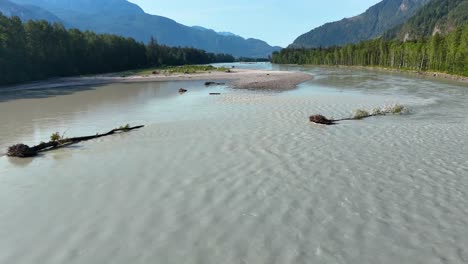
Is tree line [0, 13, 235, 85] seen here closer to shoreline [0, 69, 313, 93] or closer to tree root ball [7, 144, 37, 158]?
shoreline [0, 69, 313, 93]

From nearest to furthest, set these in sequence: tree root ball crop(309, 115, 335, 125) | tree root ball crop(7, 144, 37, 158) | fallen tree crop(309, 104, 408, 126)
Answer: tree root ball crop(7, 144, 37, 158), tree root ball crop(309, 115, 335, 125), fallen tree crop(309, 104, 408, 126)

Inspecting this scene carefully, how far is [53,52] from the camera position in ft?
344

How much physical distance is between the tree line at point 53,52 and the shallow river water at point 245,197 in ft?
225

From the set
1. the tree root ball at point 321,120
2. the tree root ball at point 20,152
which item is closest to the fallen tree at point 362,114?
the tree root ball at point 321,120

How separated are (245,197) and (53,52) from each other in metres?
108

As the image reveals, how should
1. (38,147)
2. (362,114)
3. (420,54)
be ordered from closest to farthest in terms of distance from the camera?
(38,147) < (362,114) < (420,54)

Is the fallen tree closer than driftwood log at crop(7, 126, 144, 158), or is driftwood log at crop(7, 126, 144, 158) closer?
driftwood log at crop(7, 126, 144, 158)

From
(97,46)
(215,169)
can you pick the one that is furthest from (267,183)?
(97,46)

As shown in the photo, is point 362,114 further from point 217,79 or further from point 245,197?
point 217,79

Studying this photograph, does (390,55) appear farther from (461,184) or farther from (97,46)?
(461,184)

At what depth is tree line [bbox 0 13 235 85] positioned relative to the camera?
8394 cm

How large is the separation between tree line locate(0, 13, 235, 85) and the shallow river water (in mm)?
68563

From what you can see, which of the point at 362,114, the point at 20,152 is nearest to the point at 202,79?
the point at 362,114

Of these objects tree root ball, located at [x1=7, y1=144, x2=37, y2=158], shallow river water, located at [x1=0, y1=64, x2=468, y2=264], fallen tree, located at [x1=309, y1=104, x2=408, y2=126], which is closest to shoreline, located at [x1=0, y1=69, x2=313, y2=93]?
fallen tree, located at [x1=309, y1=104, x2=408, y2=126]
